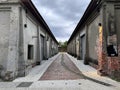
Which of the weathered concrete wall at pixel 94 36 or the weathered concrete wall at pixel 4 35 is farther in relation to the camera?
the weathered concrete wall at pixel 94 36

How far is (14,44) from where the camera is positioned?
29.9 ft

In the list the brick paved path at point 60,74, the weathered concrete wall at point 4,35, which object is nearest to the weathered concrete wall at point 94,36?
the brick paved path at point 60,74

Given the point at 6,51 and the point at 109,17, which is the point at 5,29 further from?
the point at 109,17

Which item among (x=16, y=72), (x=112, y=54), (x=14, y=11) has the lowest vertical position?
(x=16, y=72)

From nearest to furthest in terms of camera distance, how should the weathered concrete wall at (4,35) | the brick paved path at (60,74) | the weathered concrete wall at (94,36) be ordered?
the brick paved path at (60,74)
the weathered concrete wall at (4,35)
the weathered concrete wall at (94,36)

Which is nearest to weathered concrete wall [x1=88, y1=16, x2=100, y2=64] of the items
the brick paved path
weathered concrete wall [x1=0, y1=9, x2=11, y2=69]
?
the brick paved path

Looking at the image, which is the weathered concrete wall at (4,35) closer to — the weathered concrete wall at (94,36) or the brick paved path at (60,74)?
the brick paved path at (60,74)

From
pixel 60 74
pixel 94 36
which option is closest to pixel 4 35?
pixel 60 74

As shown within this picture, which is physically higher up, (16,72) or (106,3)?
(106,3)

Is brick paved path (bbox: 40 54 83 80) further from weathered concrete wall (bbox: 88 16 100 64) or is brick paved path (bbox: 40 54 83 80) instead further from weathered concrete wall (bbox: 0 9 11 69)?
weathered concrete wall (bbox: 0 9 11 69)

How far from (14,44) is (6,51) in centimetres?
62

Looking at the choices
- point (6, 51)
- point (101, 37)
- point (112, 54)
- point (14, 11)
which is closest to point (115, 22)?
point (101, 37)

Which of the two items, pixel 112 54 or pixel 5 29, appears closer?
pixel 112 54

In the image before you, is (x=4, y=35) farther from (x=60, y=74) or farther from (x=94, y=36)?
(x=94, y=36)
